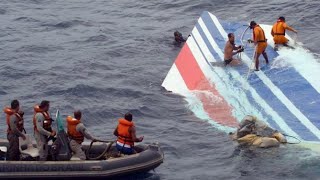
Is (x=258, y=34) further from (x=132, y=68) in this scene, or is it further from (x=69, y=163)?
(x=69, y=163)

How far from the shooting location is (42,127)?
18109 mm

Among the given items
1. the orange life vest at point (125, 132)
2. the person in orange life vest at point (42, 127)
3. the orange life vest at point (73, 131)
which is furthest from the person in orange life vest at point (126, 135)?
the person in orange life vest at point (42, 127)

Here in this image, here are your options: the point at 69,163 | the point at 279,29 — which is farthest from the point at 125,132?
the point at 279,29

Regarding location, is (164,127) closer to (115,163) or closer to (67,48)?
(115,163)

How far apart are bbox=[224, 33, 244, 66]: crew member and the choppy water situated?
2566mm

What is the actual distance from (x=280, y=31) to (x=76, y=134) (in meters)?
10.7

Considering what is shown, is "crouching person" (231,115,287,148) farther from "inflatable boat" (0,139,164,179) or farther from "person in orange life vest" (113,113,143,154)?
"person in orange life vest" (113,113,143,154)

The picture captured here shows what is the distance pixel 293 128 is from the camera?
2125 centimetres

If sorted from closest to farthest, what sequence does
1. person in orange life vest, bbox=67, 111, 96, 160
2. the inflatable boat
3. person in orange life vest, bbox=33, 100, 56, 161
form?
the inflatable boat, person in orange life vest, bbox=33, 100, 56, 161, person in orange life vest, bbox=67, 111, 96, 160

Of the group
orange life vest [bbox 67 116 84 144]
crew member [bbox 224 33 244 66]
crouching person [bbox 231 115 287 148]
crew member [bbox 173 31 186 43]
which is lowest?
crouching person [bbox 231 115 287 148]

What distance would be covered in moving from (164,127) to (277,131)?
3517 mm

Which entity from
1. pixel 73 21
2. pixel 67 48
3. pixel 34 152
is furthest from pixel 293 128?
pixel 73 21

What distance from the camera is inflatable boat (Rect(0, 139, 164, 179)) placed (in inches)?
703

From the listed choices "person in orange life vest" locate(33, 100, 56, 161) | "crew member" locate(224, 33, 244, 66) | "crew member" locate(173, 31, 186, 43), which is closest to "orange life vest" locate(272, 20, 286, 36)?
"crew member" locate(224, 33, 244, 66)
